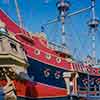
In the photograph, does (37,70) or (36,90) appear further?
(37,70)

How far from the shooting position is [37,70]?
1277 inches

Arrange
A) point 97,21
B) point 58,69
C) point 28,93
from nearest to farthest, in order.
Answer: point 28,93, point 58,69, point 97,21

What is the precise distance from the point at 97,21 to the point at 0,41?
42.9 meters

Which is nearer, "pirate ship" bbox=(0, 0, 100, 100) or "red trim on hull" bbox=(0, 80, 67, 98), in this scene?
"pirate ship" bbox=(0, 0, 100, 100)

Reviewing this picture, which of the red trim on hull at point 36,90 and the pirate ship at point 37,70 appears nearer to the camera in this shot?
the pirate ship at point 37,70

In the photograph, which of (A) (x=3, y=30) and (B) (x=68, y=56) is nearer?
(A) (x=3, y=30)

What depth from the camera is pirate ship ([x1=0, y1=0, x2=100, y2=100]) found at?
22.7 meters

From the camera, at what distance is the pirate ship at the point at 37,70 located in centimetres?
2273

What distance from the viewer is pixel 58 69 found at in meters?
36.1

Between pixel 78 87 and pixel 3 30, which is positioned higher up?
pixel 3 30

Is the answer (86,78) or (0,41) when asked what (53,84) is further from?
(0,41)

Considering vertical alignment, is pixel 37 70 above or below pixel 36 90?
above

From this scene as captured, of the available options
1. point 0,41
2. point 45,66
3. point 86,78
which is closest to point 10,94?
point 0,41

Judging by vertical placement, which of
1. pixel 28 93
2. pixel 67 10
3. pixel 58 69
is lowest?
pixel 28 93
